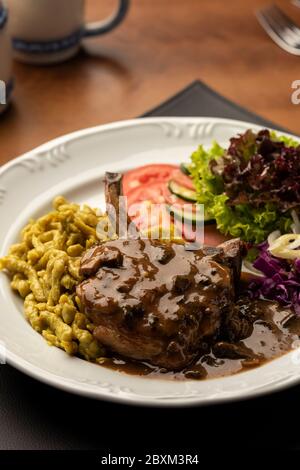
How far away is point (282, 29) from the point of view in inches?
267

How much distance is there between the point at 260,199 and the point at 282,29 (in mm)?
2701

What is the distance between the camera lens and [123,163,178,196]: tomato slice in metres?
5.02

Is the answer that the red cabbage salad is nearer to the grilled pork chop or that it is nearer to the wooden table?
the grilled pork chop

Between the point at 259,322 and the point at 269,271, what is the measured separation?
1.42 ft

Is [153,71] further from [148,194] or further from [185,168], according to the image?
[148,194]

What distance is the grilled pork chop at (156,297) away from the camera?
3635 mm

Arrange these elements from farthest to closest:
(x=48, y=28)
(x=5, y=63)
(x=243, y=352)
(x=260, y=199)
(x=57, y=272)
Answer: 1. (x=48, y=28)
2. (x=5, y=63)
3. (x=260, y=199)
4. (x=57, y=272)
5. (x=243, y=352)

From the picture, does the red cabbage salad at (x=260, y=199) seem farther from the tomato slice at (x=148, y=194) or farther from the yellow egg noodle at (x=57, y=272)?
the yellow egg noodle at (x=57, y=272)

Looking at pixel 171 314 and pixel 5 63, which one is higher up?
pixel 5 63

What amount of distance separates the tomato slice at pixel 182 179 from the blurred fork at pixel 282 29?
87.0 inches

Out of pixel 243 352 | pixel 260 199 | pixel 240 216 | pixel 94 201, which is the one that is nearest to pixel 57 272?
pixel 243 352

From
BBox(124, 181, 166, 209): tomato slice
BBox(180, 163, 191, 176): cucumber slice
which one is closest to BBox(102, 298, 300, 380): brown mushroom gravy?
BBox(124, 181, 166, 209): tomato slice

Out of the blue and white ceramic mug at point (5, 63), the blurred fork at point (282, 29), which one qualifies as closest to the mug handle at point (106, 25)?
the blue and white ceramic mug at point (5, 63)

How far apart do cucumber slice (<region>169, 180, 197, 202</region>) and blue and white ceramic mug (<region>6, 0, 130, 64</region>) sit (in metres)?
2.20
